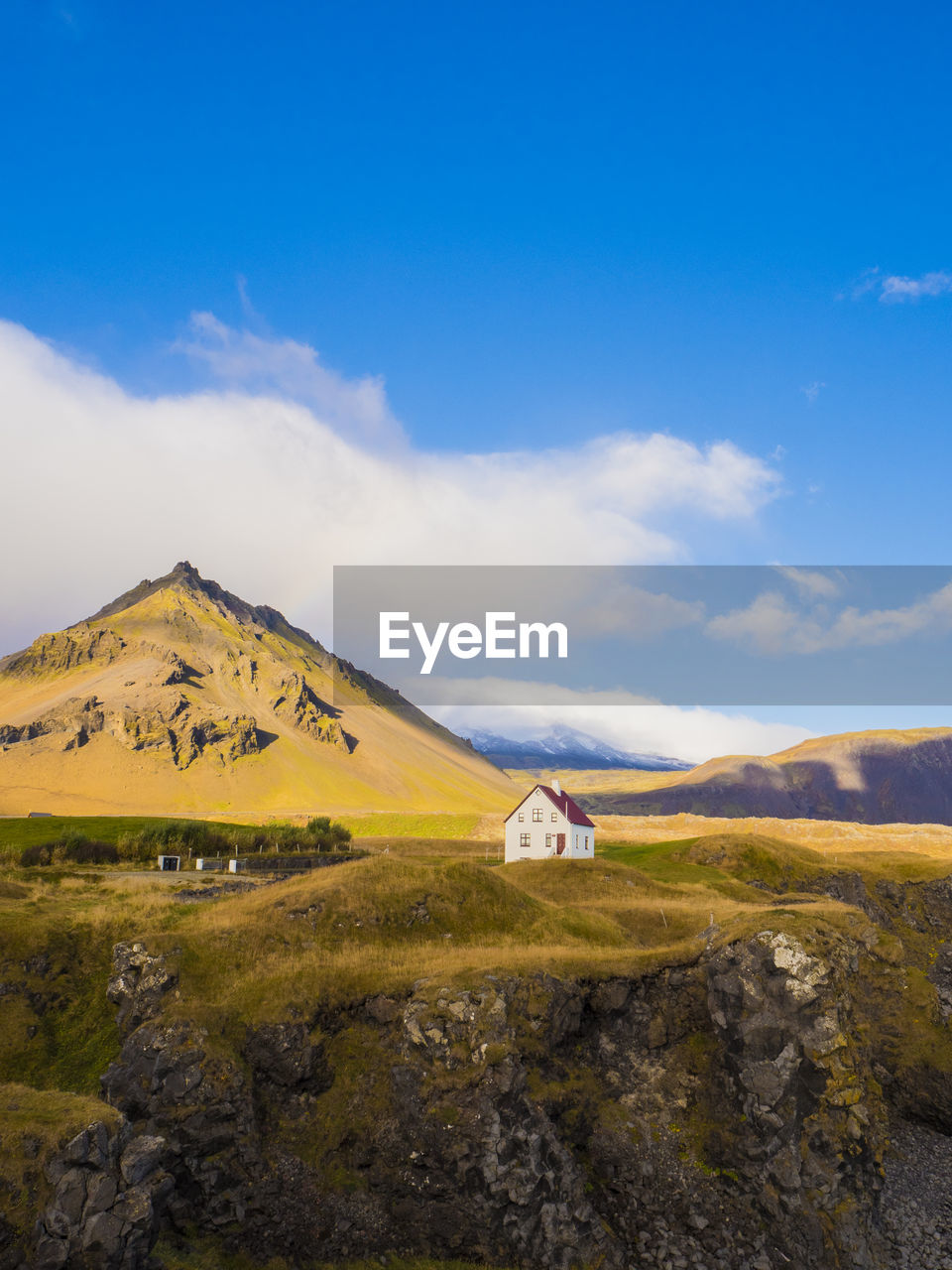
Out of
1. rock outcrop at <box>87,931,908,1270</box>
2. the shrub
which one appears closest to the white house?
the shrub

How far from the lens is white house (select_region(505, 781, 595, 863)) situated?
74.6 metres

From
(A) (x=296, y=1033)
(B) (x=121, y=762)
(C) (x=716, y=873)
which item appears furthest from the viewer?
(B) (x=121, y=762)

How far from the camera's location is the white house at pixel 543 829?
74562 millimetres

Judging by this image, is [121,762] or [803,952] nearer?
[803,952]

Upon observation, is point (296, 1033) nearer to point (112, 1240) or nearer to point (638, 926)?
point (112, 1240)

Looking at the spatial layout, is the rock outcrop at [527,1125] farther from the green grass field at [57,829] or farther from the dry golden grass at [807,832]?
the dry golden grass at [807,832]

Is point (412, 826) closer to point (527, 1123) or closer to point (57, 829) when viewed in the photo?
point (57, 829)

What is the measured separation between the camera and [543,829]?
75.4 metres

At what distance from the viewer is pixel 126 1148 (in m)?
21.6

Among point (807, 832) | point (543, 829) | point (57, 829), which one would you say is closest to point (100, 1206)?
point (543, 829)

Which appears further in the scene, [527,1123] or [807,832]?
[807,832]

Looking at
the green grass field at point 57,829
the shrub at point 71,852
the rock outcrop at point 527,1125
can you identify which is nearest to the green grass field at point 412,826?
the green grass field at point 57,829

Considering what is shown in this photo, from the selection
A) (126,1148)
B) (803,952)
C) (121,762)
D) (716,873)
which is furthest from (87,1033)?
(121,762)

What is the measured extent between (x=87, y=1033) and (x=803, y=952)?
3198 centimetres
